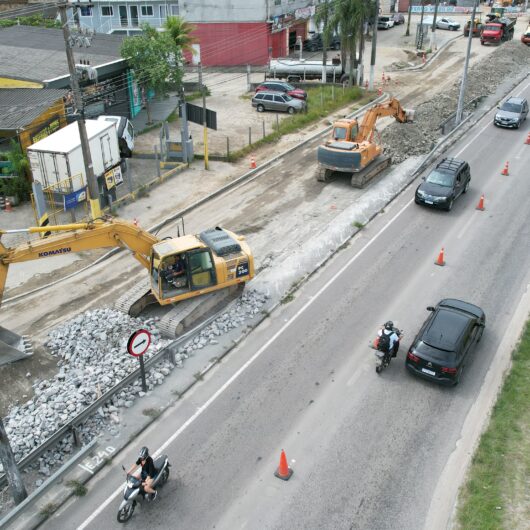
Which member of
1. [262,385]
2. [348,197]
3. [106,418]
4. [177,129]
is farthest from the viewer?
[177,129]

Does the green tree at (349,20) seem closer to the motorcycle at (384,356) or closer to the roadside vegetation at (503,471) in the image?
the motorcycle at (384,356)

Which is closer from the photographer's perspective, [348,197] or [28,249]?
[28,249]

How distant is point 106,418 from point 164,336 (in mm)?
3536

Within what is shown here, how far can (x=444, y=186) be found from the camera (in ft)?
84.4

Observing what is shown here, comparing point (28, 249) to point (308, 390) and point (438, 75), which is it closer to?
point (308, 390)

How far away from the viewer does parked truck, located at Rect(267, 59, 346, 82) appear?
48.2m

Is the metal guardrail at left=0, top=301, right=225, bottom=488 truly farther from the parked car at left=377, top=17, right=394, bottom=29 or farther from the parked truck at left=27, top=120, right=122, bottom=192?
the parked car at left=377, top=17, right=394, bottom=29

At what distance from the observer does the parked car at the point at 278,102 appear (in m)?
41.2

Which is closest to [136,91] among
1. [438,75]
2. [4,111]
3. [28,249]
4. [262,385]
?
[4,111]

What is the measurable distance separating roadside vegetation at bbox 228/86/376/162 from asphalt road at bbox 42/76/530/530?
1499 cm

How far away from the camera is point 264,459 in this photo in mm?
13203

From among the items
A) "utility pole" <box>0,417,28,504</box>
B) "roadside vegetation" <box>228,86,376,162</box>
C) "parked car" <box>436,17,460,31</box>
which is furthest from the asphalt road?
"parked car" <box>436,17,460,31</box>

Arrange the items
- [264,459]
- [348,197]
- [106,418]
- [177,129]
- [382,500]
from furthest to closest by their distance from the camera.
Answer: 1. [177,129]
2. [348,197]
3. [106,418]
4. [264,459]
5. [382,500]

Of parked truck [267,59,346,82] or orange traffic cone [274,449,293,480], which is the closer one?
orange traffic cone [274,449,293,480]
